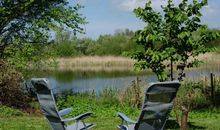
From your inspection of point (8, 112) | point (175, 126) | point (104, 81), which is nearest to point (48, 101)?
point (175, 126)

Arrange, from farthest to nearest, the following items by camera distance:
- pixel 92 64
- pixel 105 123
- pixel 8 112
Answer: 1. pixel 92 64
2. pixel 8 112
3. pixel 105 123

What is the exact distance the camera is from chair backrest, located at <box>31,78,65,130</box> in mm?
6166

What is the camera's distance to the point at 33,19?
15055mm

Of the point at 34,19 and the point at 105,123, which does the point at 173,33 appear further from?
the point at 34,19

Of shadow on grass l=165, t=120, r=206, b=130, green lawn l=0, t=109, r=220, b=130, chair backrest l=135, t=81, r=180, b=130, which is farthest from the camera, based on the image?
green lawn l=0, t=109, r=220, b=130

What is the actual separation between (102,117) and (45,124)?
1696mm

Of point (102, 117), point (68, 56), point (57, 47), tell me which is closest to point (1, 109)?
point (102, 117)

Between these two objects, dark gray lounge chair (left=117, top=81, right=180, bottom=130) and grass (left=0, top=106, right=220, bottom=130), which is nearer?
dark gray lounge chair (left=117, top=81, right=180, bottom=130)

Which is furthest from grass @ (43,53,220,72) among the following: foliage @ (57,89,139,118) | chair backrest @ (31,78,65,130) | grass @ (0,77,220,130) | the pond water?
chair backrest @ (31,78,65,130)

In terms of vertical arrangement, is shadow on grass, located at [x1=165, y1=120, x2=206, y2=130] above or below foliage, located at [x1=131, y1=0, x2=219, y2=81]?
below

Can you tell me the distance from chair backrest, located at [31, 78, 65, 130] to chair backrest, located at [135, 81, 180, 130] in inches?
43.1

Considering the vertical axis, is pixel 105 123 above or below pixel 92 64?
below

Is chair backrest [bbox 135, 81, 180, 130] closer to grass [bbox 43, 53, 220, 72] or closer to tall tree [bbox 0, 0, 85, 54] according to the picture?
tall tree [bbox 0, 0, 85, 54]

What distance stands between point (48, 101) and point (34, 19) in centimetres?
907
